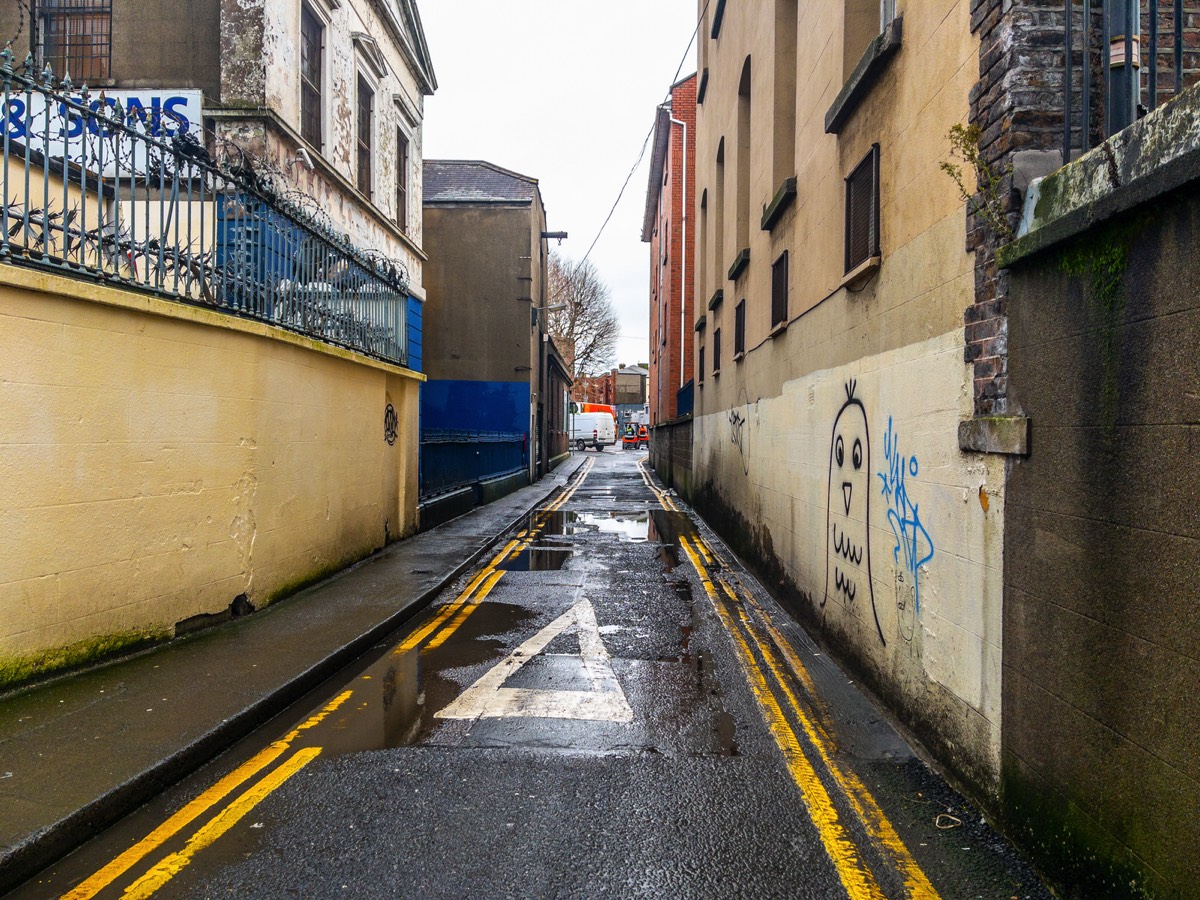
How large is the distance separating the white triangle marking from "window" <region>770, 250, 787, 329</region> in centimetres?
460

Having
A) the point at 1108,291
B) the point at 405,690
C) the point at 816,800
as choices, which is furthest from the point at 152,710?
the point at 1108,291

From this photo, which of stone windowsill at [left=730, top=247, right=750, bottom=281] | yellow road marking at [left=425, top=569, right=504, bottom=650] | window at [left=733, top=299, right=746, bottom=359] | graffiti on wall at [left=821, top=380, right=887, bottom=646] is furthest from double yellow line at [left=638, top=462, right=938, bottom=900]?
stone windowsill at [left=730, top=247, right=750, bottom=281]

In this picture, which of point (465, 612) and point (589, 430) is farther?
point (589, 430)

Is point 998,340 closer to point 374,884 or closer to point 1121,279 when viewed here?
point 1121,279

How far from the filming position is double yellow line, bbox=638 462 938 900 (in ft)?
10.6

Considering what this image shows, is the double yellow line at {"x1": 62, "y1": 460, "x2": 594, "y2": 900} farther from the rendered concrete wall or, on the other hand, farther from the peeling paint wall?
the peeling paint wall

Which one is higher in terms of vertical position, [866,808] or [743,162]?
[743,162]

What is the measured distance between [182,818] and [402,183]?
1495 cm

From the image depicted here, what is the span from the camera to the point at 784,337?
8867 mm

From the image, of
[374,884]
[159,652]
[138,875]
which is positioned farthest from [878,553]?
[159,652]

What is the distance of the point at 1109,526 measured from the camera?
2.87m

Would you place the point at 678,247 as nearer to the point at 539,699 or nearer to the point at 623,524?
the point at 623,524

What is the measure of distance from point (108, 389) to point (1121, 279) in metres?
5.77

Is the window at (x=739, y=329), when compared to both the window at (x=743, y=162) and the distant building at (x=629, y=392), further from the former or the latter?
the distant building at (x=629, y=392)
